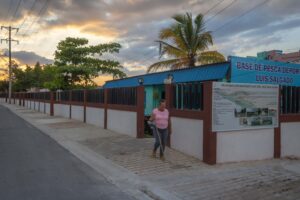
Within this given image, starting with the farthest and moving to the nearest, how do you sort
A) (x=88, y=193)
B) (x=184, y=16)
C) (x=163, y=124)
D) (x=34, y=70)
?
(x=34, y=70) < (x=184, y=16) < (x=163, y=124) < (x=88, y=193)

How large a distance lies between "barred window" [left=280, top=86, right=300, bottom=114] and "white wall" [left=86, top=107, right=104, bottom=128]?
1106 cm

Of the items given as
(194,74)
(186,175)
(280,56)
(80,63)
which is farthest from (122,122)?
(280,56)

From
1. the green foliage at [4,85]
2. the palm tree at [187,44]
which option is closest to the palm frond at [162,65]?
the palm tree at [187,44]

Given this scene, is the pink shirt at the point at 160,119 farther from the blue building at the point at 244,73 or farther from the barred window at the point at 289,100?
the blue building at the point at 244,73

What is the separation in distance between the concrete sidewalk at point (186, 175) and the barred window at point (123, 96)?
139 inches

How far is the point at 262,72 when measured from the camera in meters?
18.0

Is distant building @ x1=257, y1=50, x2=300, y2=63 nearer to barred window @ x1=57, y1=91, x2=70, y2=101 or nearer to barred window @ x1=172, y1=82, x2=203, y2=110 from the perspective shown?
barred window @ x1=57, y1=91, x2=70, y2=101

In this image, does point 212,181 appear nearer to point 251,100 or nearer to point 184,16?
point 251,100

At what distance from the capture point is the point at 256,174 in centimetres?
898

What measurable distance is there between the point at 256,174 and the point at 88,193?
4083 millimetres

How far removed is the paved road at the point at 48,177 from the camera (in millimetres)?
7137

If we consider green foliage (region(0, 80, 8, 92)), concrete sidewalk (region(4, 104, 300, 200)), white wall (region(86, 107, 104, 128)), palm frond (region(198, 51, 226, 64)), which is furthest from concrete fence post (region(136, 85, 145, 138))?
green foliage (region(0, 80, 8, 92))

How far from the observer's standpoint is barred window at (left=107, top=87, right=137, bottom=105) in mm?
16375

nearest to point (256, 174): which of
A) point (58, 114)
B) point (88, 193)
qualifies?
point (88, 193)
